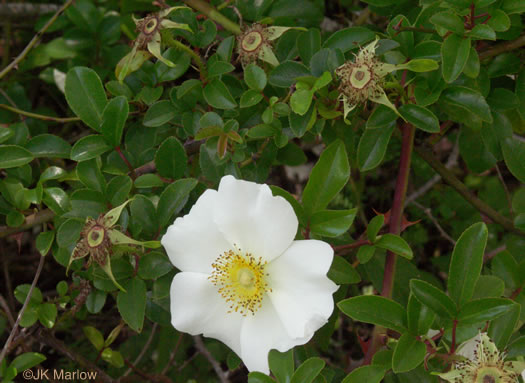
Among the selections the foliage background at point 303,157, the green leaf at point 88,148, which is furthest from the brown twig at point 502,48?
the green leaf at point 88,148

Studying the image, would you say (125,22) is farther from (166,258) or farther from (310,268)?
(310,268)

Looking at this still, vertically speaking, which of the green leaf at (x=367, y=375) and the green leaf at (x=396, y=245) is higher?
the green leaf at (x=396, y=245)

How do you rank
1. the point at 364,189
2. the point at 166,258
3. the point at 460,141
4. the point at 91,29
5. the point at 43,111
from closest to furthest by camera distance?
the point at 166,258, the point at 460,141, the point at 91,29, the point at 43,111, the point at 364,189

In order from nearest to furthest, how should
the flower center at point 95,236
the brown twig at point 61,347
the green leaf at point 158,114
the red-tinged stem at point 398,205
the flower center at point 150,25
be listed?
the flower center at point 95,236 → the flower center at point 150,25 → the red-tinged stem at point 398,205 → the green leaf at point 158,114 → the brown twig at point 61,347

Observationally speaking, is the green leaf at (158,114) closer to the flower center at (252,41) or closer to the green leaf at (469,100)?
the flower center at (252,41)

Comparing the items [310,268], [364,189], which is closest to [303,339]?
[310,268]

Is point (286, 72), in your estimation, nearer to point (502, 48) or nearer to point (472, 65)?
point (472, 65)
